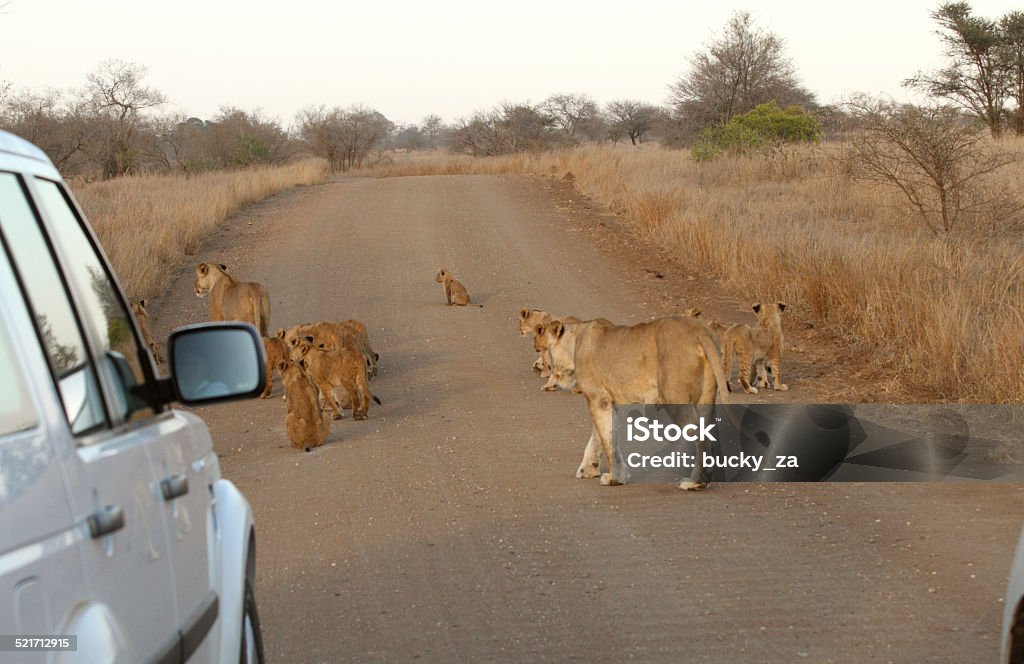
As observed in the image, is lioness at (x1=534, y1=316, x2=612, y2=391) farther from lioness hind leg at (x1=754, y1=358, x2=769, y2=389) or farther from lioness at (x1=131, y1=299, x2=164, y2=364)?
lioness at (x1=131, y1=299, x2=164, y2=364)

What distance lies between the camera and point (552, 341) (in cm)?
958

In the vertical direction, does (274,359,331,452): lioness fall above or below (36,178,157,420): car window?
below

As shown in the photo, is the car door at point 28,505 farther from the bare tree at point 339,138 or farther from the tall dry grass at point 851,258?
the bare tree at point 339,138

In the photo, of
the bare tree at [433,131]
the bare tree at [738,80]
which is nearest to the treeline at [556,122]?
the bare tree at [738,80]

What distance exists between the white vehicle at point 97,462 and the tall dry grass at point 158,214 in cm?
1252

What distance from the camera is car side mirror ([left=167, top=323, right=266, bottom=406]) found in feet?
10.3

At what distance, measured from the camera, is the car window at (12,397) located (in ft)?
7.05

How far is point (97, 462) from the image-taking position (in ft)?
7.97

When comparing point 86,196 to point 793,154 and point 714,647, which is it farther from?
point 714,647

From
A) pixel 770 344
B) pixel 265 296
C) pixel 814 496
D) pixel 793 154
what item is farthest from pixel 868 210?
pixel 814 496

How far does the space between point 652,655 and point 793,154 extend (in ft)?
72.3

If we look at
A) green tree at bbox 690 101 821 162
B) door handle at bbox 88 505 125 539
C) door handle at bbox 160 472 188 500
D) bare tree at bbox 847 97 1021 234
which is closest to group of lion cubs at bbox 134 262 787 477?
door handle at bbox 160 472 188 500

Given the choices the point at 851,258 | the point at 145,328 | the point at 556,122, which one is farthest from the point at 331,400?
the point at 556,122

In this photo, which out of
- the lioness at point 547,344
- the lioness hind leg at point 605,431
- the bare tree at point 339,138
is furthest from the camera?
the bare tree at point 339,138
